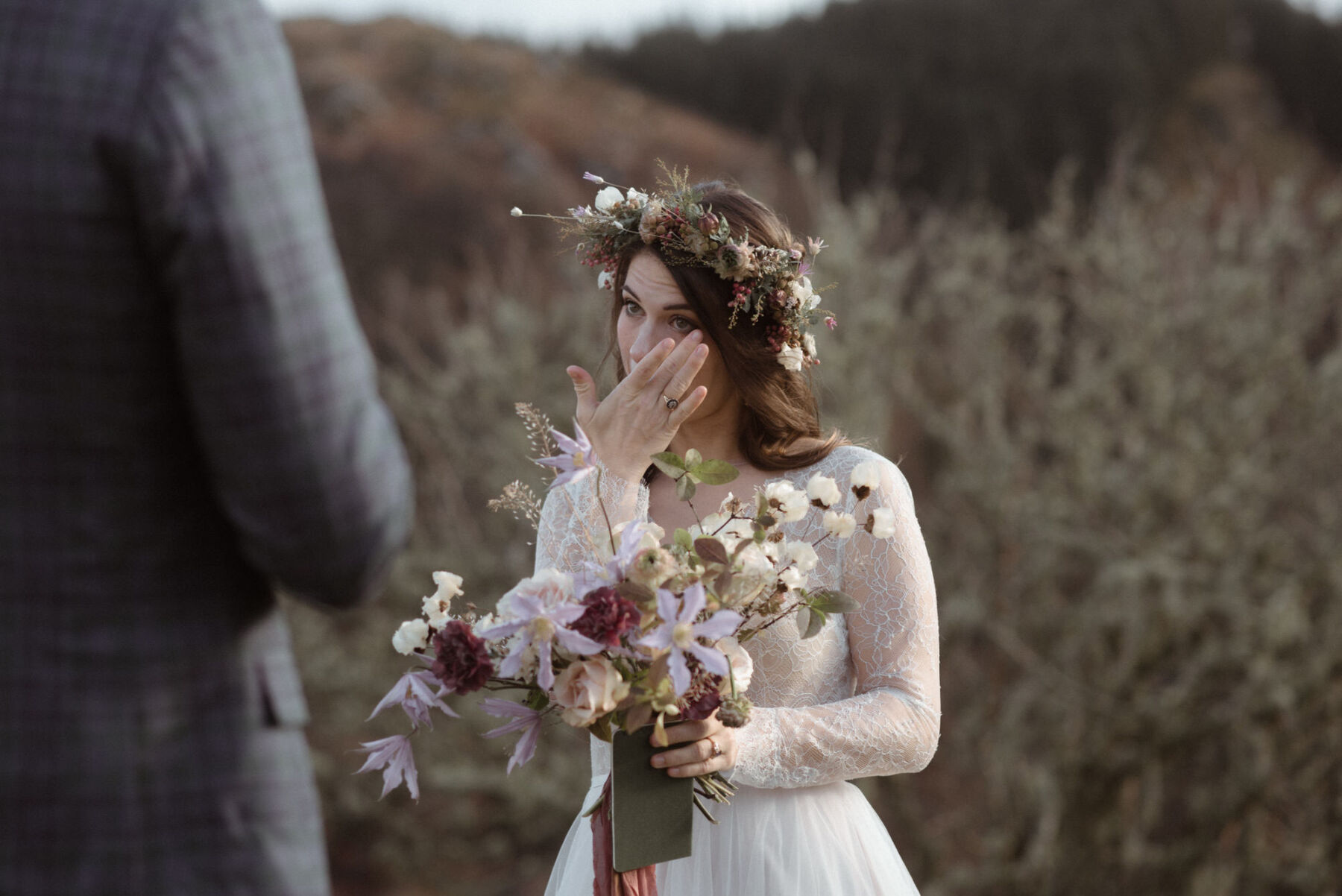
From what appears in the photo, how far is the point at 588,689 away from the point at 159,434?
71cm

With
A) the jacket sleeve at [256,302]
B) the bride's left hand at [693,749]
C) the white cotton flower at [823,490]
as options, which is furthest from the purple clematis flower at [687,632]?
the jacket sleeve at [256,302]

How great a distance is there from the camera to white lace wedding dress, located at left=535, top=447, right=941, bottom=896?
2.10m

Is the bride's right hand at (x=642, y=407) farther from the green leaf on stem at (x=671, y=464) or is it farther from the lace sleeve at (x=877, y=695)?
the lace sleeve at (x=877, y=695)

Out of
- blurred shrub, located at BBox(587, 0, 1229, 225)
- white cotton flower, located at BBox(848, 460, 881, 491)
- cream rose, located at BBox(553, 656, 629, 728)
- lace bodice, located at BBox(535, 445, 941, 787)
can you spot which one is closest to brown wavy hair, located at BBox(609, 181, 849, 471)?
lace bodice, located at BBox(535, 445, 941, 787)

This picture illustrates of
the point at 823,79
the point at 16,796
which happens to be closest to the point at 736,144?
the point at 823,79

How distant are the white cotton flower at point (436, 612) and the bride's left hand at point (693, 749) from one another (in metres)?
0.36

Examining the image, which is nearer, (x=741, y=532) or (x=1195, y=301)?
(x=741, y=532)

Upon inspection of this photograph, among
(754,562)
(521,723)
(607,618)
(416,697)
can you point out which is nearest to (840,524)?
(754,562)

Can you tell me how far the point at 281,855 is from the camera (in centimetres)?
117

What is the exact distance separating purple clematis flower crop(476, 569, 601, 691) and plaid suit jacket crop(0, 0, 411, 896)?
0.46 meters

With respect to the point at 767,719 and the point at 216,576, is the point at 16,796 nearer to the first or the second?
the point at 216,576

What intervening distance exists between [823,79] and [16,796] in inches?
638

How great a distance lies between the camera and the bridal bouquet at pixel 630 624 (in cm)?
159

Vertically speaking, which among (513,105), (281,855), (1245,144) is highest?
(513,105)
